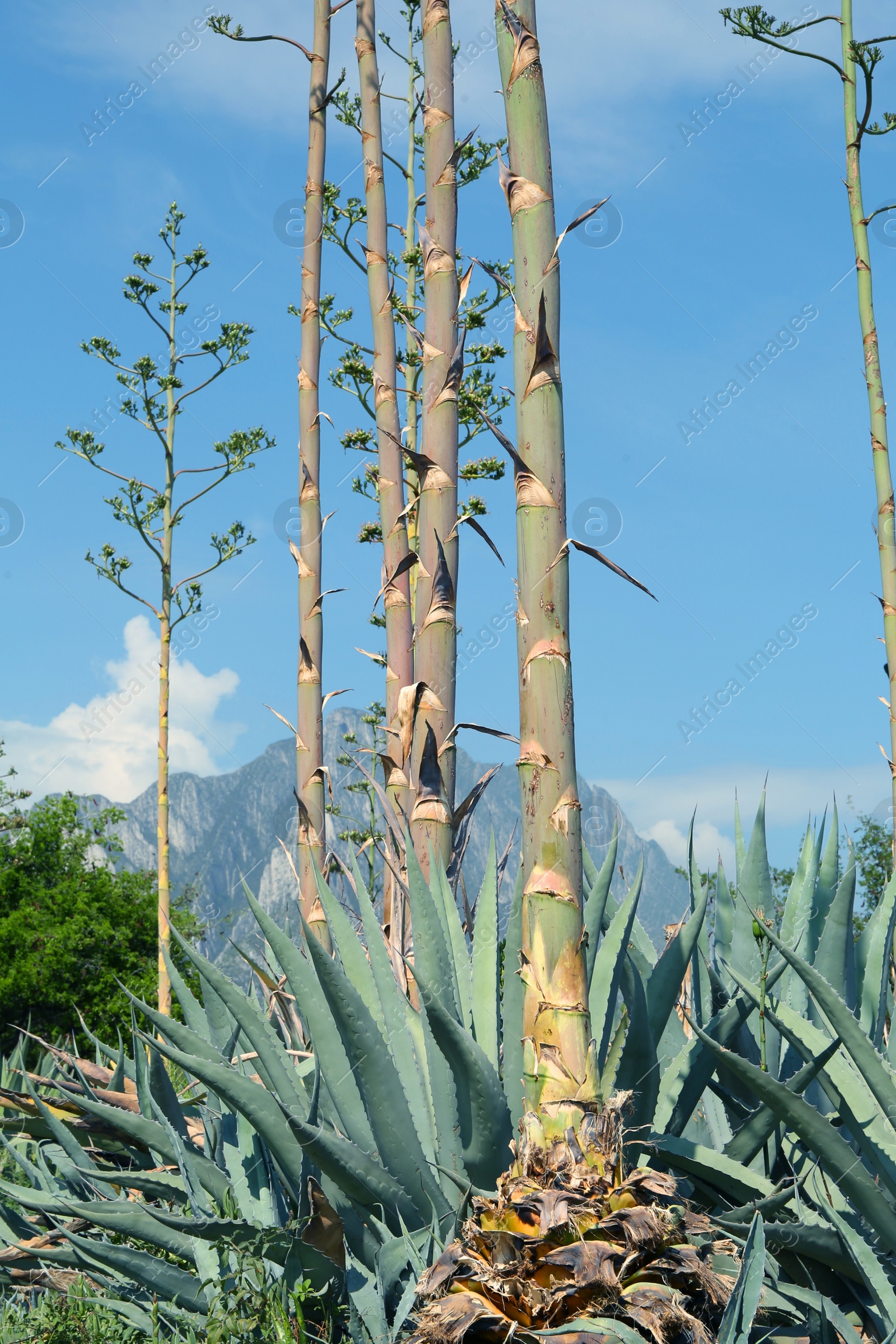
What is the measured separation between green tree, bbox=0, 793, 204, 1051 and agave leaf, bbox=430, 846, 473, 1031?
50.5 ft

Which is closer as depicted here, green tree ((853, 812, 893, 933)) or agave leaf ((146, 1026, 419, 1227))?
agave leaf ((146, 1026, 419, 1227))

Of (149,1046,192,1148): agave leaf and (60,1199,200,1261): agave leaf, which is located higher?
(149,1046,192,1148): agave leaf

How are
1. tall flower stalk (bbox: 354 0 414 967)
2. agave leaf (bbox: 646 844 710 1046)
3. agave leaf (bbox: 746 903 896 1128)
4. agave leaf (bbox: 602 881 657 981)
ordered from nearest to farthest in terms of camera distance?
agave leaf (bbox: 746 903 896 1128) < agave leaf (bbox: 646 844 710 1046) < agave leaf (bbox: 602 881 657 981) < tall flower stalk (bbox: 354 0 414 967)

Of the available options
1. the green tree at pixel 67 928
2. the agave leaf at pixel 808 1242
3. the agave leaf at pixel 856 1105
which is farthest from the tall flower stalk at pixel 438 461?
the green tree at pixel 67 928

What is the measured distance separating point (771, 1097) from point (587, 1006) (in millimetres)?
416

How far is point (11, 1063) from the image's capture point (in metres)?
5.25

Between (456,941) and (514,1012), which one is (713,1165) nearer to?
(514,1012)

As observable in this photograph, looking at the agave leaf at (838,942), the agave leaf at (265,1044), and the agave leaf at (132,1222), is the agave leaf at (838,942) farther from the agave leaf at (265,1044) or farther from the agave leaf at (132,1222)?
the agave leaf at (132,1222)

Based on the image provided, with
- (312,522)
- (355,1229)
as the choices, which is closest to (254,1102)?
(355,1229)

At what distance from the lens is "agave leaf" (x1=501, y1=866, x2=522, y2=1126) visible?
96.7 inches

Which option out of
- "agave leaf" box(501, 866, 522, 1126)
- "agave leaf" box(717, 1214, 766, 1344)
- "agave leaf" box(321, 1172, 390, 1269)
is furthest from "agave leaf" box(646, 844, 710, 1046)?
"agave leaf" box(321, 1172, 390, 1269)

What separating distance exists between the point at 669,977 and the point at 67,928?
17814 millimetres

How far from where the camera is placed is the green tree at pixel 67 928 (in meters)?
18.1

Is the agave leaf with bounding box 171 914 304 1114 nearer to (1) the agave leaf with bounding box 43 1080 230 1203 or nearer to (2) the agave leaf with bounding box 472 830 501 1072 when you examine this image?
(1) the agave leaf with bounding box 43 1080 230 1203
